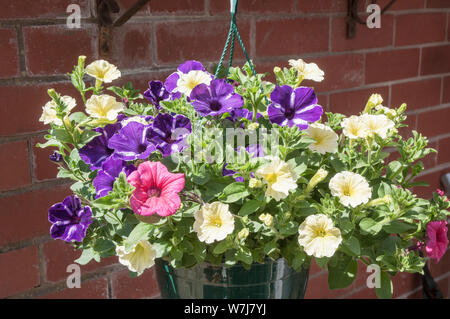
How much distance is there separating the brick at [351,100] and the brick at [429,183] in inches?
12.7

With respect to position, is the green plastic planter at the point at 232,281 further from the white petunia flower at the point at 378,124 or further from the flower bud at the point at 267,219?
the white petunia flower at the point at 378,124

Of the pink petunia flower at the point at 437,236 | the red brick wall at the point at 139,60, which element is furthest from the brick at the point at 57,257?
the pink petunia flower at the point at 437,236

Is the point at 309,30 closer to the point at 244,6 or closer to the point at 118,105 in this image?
the point at 244,6

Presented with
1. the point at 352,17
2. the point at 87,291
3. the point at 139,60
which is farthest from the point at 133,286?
the point at 352,17

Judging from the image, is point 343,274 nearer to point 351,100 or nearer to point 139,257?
point 139,257

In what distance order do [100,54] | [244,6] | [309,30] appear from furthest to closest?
1. [309,30]
2. [244,6]
3. [100,54]

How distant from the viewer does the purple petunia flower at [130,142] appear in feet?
2.15

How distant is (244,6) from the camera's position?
113 centimetres

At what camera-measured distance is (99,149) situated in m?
0.70

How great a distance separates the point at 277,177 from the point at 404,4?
100 cm

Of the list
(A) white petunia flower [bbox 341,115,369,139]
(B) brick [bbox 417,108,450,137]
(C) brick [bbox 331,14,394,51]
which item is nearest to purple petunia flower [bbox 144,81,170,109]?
(A) white petunia flower [bbox 341,115,369,139]

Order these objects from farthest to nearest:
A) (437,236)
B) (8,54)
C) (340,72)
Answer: (340,72) < (8,54) < (437,236)
